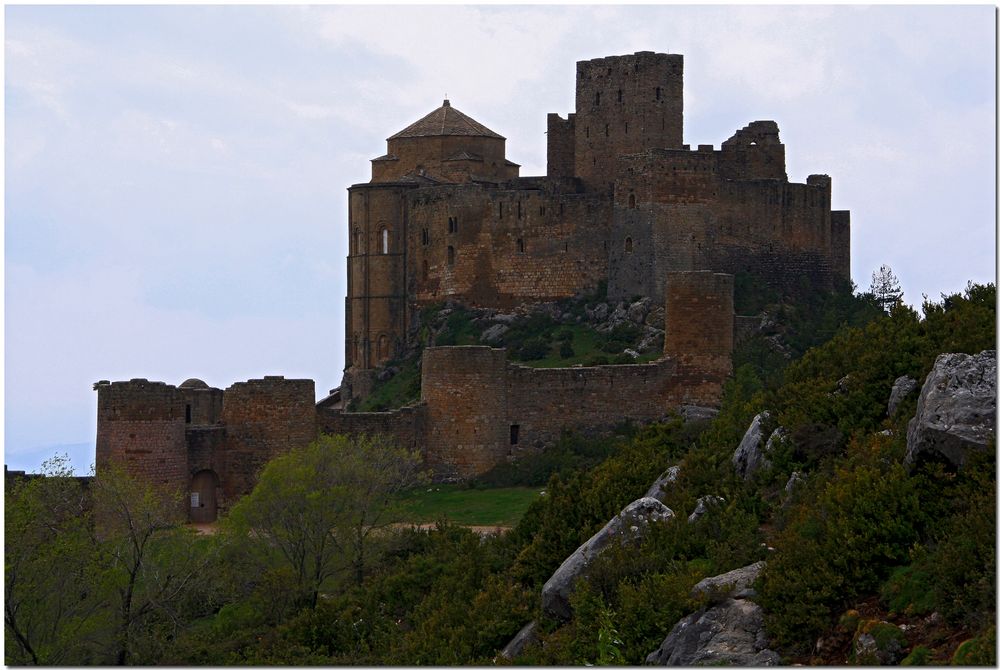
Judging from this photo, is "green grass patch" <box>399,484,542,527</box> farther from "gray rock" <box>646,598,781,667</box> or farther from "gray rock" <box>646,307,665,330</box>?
"gray rock" <box>646,598,781,667</box>

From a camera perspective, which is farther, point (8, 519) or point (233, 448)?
Result: point (233, 448)

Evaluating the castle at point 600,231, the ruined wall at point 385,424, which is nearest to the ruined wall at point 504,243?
the castle at point 600,231

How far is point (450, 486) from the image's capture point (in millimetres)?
45938

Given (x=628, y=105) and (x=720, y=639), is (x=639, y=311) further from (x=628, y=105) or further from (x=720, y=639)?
(x=720, y=639)

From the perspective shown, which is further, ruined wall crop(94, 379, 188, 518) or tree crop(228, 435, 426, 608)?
ruined wall crop(94, 379, 188, 518)

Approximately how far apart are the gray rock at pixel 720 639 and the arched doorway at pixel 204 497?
851 inches

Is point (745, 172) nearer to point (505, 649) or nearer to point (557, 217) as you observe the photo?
point (557, 217)

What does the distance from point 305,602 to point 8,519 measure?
16.2 ft

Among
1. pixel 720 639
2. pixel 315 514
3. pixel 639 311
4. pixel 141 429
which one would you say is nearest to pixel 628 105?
→ pixel 639 311

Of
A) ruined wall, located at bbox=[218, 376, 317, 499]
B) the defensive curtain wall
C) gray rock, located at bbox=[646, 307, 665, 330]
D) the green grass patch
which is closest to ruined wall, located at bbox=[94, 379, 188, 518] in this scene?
the defensive curtain wall

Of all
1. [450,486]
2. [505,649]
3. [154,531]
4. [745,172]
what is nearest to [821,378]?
[505,649]

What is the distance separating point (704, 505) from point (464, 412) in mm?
20323

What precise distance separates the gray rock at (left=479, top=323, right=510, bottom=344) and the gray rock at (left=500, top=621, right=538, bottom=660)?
29289 millimetres

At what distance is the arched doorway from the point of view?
143 feet
